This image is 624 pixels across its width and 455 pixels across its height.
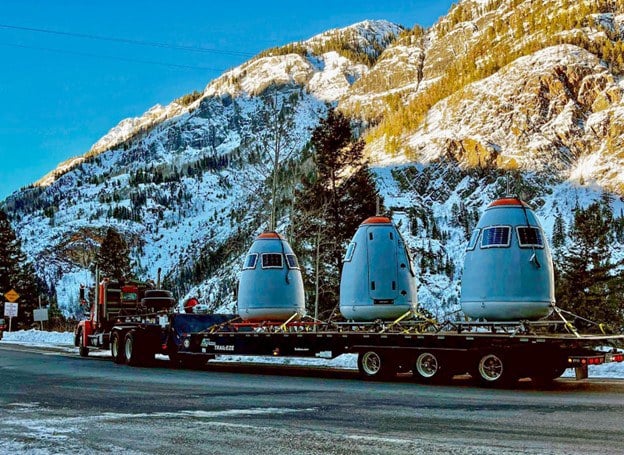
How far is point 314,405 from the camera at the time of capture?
11977 mm

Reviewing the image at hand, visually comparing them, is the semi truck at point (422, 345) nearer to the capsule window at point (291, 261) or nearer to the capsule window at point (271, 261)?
the capsule window at point (271, 261)

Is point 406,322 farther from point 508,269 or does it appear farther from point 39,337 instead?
point 39,337

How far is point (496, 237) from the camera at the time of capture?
55.1 ft

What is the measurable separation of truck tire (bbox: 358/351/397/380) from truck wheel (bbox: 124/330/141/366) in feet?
28.9

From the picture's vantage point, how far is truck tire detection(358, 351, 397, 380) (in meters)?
16.6

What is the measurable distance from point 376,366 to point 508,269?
3578 millimetres

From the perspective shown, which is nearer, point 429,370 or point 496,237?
point 429,370

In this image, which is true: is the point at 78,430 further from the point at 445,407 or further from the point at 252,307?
the point at 252,307

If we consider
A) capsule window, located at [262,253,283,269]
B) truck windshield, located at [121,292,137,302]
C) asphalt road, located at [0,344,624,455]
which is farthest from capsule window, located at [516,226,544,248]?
truck windshield, located at [121,292,137,302]

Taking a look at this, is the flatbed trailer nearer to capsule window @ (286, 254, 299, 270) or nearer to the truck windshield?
capsule window @ (286, 254, 299, 270)

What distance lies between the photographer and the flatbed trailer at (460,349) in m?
14.4

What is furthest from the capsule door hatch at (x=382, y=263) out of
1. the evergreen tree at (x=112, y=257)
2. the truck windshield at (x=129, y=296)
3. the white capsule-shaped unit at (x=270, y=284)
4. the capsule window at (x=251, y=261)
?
the evergreen tree at (x=112, y=257)

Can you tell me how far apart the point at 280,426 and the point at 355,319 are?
32.9 feet

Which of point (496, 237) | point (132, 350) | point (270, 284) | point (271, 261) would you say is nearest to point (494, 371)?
point (496, 237)
